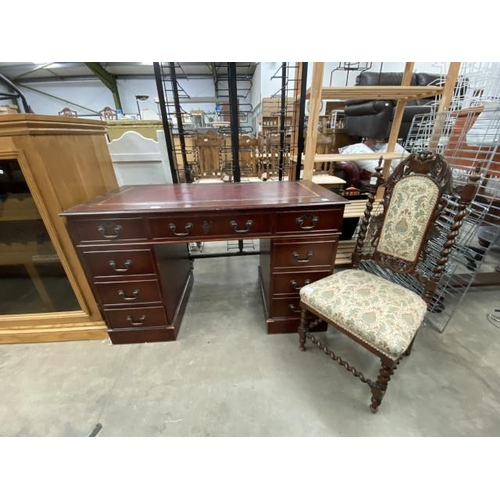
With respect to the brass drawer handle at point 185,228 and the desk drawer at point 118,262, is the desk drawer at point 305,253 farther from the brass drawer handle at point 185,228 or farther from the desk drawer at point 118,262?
the desk drawer at point 118,262

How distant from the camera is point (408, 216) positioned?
46.6 inches

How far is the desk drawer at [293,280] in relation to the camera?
137 centimetres

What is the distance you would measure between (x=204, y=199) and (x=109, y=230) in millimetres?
501

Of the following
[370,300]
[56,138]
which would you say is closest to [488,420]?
[370,300]

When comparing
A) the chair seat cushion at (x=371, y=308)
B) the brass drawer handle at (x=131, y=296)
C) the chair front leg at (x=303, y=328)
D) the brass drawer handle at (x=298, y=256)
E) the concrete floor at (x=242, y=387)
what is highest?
the brass drawer handle at (x=298, y=256)

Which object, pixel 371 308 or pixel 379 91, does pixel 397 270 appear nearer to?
pixel 371 308

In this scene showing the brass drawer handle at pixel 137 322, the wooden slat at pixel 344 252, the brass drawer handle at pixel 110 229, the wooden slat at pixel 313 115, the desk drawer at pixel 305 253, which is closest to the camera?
the brass drawer handle at pixel 110 229

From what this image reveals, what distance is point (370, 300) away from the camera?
3.57ft

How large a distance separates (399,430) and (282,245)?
3.19 ft

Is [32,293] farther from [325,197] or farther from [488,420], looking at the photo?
[488,420]

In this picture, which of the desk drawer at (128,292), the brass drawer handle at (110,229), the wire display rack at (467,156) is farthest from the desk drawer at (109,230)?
the wire display rack at (467,156)

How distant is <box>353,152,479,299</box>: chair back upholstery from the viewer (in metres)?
1.07

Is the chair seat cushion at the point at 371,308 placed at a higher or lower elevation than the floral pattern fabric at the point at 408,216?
lower

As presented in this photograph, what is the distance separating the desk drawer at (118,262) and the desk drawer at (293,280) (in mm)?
708
